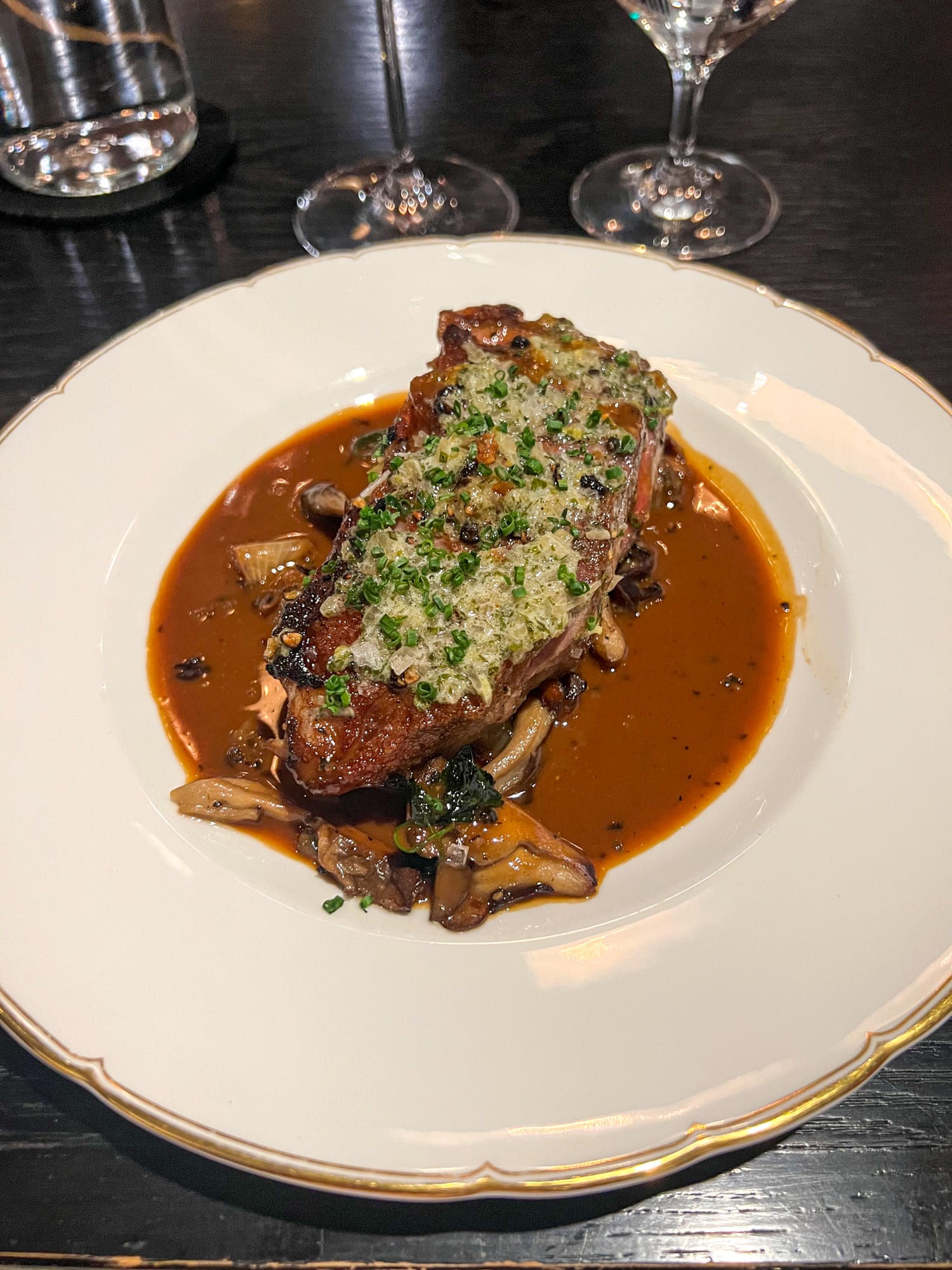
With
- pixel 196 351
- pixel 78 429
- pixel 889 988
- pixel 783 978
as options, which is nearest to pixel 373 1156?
pixel 783 978

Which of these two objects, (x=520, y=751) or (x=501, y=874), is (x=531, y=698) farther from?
(x=501, y=874)

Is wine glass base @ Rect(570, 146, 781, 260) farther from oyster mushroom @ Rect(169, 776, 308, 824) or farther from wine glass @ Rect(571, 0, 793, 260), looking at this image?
oyster mushroom @ Rect(169, 776, 308, 824)

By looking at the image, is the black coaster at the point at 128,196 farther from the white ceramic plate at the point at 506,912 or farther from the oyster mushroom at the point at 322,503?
the oyster mushroom at the point at 322,503

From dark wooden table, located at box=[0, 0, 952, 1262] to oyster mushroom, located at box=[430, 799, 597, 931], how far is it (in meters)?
0.90

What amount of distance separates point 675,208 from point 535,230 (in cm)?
85

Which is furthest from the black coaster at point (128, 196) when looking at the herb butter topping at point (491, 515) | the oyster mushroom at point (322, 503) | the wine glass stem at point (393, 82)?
the herb butter topping at point (491, 515)

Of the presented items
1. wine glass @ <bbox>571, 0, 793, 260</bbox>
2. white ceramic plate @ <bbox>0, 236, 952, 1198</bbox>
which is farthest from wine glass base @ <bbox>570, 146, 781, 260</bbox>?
white ceramic plate @ <bbox>0, 236, 952, 1198</bbox>

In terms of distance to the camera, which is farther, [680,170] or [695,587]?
[680,170]

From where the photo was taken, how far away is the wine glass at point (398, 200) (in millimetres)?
5629

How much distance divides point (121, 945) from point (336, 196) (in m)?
4.72

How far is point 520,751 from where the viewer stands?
3.65m

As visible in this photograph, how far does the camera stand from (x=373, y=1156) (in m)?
2.52

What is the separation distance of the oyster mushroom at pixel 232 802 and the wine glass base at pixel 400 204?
3441 millimetres

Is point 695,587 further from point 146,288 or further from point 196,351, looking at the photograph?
point 146,288
